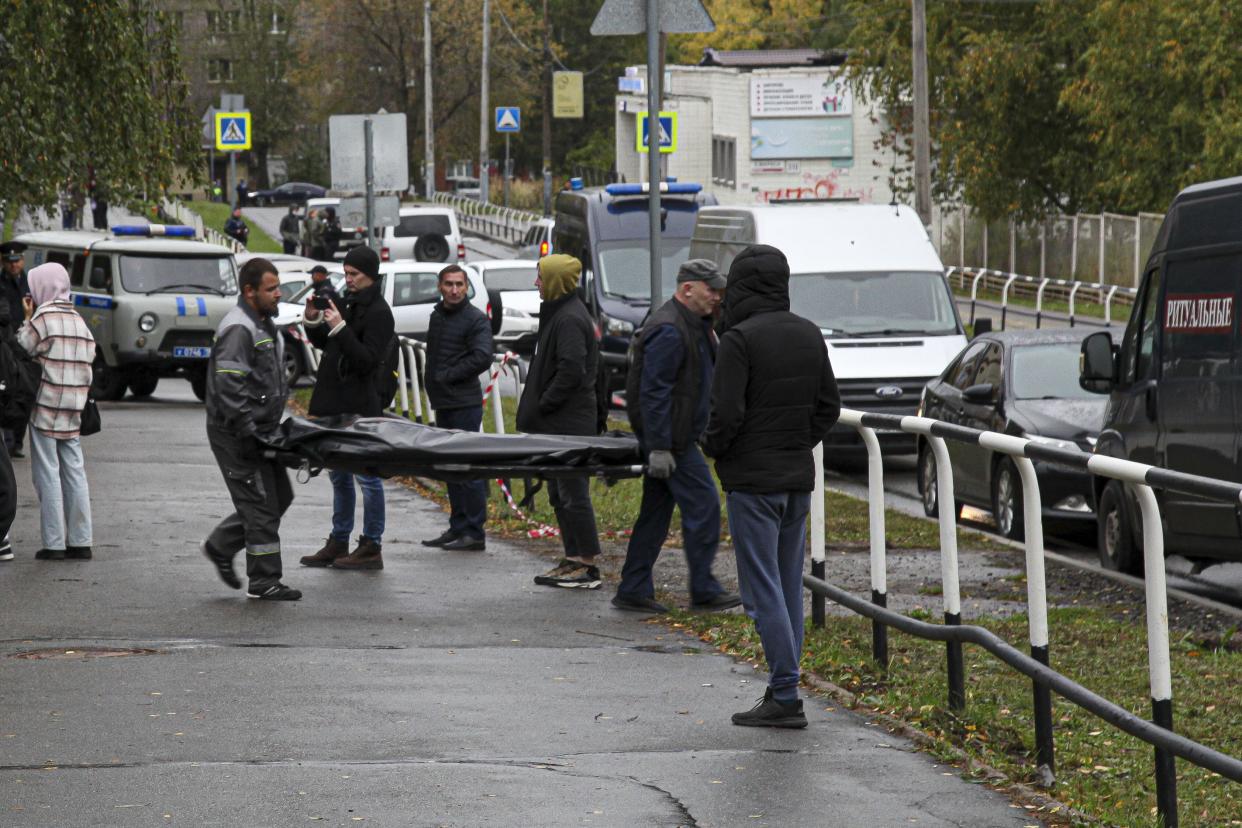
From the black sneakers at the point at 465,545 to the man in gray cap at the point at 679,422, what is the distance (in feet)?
8.32

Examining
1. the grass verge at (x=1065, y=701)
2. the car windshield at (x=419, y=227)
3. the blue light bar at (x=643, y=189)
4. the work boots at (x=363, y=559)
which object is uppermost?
the blue light bar at (x=643, y=189)

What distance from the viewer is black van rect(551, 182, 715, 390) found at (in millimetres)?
23719

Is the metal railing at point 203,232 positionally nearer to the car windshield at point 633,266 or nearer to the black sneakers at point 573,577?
the car windshield at point 633,266

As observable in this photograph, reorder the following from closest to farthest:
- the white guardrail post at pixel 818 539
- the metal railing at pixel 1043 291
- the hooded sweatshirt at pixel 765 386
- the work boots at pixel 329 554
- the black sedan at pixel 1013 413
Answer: the hooded sweatshirt at pixel 765 386 → the white guardrail post at pixel 818 539 → the work boots at pixel 329 554 → the black sedan at pixel 1013 413 → the metal railing at pixel 1043 291

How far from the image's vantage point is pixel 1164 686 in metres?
5.75

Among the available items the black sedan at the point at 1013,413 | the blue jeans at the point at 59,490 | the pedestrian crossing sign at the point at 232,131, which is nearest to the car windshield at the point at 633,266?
the black sedan at the point at 1013,413

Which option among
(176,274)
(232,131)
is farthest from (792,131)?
(176,274)

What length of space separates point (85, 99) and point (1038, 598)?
12.9 metres

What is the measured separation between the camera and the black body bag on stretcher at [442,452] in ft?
31.7

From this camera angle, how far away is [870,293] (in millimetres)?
19078

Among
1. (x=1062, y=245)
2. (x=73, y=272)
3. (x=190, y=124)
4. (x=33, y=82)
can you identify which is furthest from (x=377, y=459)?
(x=1062, y=245)

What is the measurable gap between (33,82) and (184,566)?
6842mm

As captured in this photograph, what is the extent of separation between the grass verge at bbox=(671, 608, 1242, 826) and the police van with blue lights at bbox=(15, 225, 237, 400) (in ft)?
56.1

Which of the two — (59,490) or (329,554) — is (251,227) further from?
(329,554)
